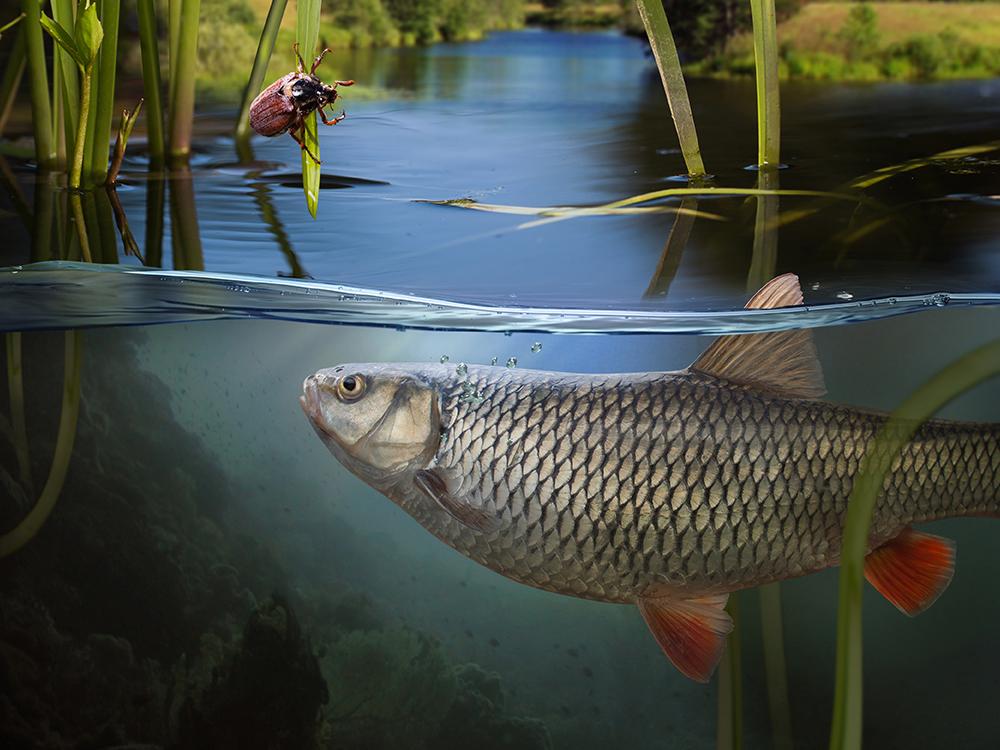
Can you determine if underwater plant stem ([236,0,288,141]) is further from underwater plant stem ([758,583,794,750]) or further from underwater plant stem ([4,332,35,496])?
underwater plant stem ([758,583,794,750])

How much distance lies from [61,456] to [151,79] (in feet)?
1.97

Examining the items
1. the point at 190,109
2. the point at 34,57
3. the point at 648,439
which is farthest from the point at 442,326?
the point at 34,57

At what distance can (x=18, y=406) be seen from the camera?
5.06 feet

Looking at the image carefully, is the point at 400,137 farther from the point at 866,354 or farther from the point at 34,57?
the point at 866,354

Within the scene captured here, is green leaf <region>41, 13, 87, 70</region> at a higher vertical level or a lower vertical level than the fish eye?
higher

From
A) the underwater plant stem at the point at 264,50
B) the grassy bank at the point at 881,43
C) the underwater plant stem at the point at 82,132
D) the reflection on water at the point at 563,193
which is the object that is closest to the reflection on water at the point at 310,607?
the reflection on water at the point at 563,193

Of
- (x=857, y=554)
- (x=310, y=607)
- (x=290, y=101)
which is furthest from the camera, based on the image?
(x=310, y=607)

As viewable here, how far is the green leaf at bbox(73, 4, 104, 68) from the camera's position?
142cm

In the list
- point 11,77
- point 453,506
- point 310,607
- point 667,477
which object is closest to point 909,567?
point 667,477

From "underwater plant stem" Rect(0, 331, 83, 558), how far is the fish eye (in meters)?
0.51

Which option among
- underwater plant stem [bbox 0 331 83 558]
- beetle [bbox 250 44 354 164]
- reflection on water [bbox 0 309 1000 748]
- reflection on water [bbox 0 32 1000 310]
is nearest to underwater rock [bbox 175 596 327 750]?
reflection on water [bbox 0 309 1000 748]

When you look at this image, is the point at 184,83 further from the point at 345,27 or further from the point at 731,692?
the point at 731,692

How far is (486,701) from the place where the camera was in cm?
152

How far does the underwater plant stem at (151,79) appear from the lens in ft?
5.42
